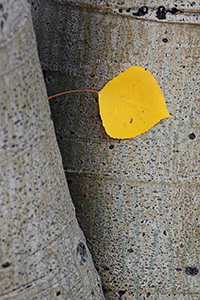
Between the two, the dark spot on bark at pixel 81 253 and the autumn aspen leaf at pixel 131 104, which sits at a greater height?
the autumn aspen leaf at pixel 131 104

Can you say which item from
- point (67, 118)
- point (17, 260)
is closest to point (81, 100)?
point (67, 118)

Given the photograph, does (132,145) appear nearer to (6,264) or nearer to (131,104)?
(131,104)

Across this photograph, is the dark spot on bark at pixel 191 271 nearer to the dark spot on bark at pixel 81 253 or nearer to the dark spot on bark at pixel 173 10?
the dark spot on bark at pixel 81 253

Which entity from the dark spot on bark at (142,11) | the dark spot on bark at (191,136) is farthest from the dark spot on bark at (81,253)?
the dark spot on bark at (142,11)

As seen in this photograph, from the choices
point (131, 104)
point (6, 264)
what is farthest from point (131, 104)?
point (6, 264)

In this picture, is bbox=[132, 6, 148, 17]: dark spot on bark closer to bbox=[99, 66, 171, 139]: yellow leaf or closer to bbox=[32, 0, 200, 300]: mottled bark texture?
bbox=[32, 0, 200, 300]: mottled bark texture

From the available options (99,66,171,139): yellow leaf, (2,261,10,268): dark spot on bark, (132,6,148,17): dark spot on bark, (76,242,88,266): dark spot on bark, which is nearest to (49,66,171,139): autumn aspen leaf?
(99,66,171,139): yellow leaf

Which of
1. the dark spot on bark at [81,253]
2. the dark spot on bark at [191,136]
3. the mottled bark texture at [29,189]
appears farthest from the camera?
the dark spot on bark at [191,136]
